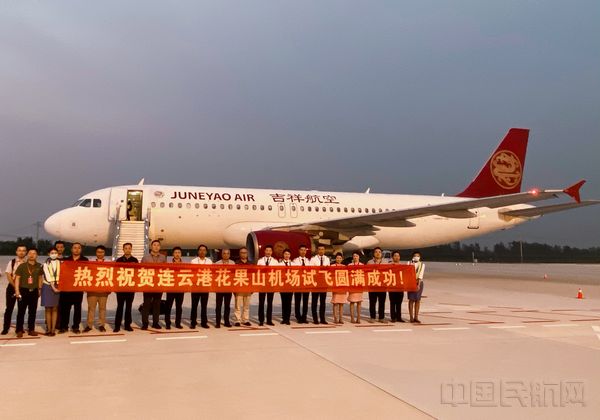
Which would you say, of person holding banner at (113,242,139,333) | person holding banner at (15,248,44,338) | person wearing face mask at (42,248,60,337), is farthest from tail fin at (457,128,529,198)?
person holding banner at (15,248,44,338)

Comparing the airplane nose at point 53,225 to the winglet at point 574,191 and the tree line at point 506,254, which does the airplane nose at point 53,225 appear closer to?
the winglet at point 574,191

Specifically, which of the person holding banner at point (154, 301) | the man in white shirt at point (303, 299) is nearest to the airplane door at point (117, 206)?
the person holding banner at point (154, 301)

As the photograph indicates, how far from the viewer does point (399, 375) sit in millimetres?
4938

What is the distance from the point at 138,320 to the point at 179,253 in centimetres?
165

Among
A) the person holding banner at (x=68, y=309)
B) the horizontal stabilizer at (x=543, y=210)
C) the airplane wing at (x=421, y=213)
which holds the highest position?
the horizontal stabilizer at (x=543, y=210)

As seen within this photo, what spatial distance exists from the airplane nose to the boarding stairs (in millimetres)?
2149

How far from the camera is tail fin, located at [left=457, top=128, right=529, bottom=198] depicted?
23.5 m

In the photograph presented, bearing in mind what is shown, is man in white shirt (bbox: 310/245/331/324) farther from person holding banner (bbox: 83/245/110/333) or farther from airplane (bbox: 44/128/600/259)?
airplane (bbox: 44/128/600/259)

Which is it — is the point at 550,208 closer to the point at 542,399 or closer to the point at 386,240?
the point at 386,240

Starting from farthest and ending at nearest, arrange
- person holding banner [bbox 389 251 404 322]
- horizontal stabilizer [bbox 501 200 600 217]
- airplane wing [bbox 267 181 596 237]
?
1. horizontal stabilizer [bbox 501 200 600 217]
2. airplane wing [bbox 267 181 596 237]
3. person holding banner [bbox 389 251 404 322]

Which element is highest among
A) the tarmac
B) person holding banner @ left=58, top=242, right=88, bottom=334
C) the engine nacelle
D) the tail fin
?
the tail fin

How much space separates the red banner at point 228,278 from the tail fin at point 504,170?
53.4 ft

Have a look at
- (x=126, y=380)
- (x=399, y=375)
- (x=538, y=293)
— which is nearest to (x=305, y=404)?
(x=399, y=375)

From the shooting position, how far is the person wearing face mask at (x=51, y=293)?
7270mm
